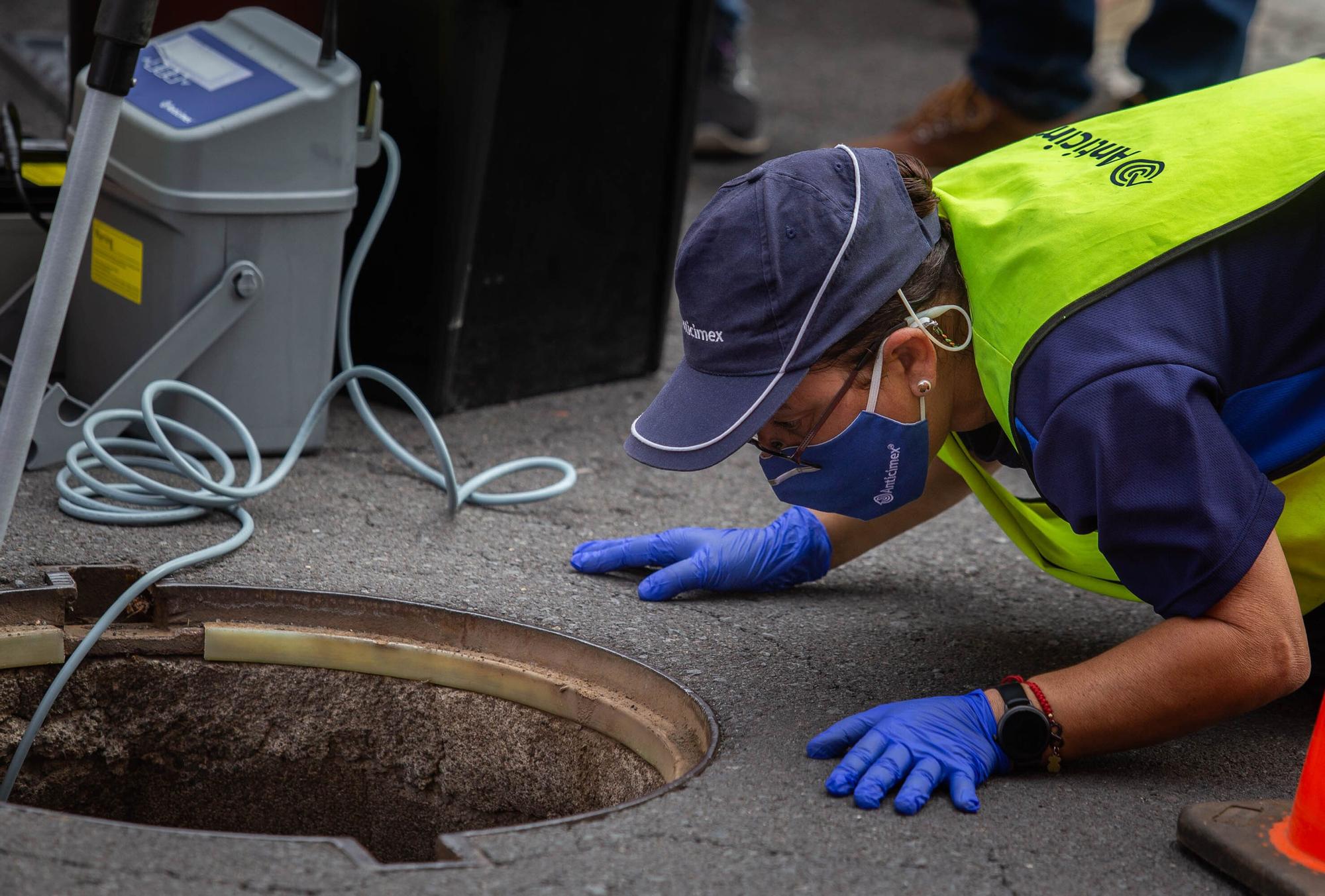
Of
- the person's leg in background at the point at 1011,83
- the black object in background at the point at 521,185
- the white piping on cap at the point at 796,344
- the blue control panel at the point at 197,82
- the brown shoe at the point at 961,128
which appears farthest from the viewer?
the brown shoe at the point at 961,128

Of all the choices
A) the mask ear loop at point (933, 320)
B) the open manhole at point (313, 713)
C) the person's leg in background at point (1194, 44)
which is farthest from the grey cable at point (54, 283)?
the person's leg in background at point (1194, 44)

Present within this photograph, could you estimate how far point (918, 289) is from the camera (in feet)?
5.56

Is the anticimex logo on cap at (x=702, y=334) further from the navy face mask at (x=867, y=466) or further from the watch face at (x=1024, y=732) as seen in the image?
the watch face at (x=1024, y=732)

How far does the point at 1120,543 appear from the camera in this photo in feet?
5.02

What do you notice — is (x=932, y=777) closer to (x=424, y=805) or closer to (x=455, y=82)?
(x=424, y=805)

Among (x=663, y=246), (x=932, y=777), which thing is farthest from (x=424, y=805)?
(x=663, y=246)

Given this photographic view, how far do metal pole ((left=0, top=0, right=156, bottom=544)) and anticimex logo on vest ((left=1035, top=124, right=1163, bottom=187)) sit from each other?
115 cm

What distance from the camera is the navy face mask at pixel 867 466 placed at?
1718mm

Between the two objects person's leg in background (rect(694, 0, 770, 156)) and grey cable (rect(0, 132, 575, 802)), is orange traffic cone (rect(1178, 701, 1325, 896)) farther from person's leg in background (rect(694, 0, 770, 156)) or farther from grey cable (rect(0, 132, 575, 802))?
person's leg in background (rect(694, 0, 770, 156))

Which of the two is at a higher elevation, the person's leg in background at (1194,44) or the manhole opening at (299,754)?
the person's leg in background at (1194,44)

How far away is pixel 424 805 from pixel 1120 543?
1.14 metres

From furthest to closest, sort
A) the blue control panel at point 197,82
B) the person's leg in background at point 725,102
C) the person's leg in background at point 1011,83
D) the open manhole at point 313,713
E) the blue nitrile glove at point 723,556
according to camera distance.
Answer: the person's leg in background at point 725,102 → the person's leg in background at point 1011,83 → the blue control panel at point 197,82 → the blue nitrile glove at point 723,556 → the open manhole at point 313,713

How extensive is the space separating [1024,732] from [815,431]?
1.45 ft

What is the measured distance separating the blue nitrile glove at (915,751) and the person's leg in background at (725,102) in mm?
3571
